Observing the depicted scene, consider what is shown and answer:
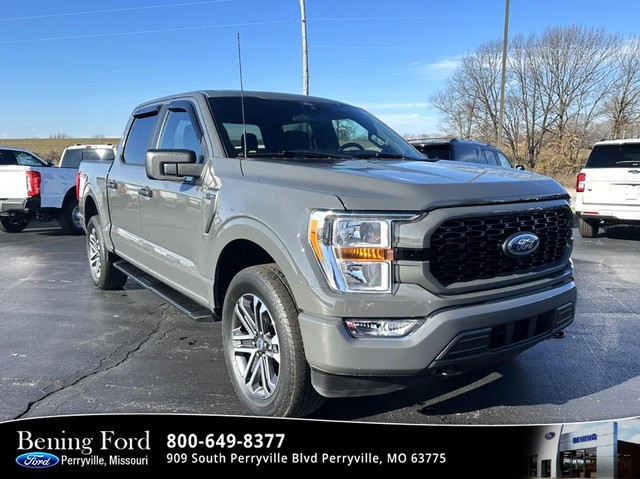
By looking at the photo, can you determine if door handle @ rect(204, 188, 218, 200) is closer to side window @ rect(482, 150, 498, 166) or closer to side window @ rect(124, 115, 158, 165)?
side window @ rect(124, 115, 158, 165)

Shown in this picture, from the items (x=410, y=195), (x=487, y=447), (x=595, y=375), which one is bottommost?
(x=595, y=375)

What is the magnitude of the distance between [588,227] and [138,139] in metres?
8.94

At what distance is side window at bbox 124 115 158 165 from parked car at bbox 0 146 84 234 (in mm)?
6346

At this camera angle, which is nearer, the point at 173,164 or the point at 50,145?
the point at 173,164

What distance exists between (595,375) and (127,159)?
14.9 feet

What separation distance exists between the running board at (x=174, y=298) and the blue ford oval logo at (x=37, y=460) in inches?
48.4

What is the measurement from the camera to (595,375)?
3.84 metres

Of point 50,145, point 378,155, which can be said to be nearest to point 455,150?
point 378,155

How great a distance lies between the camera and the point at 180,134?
4297mm

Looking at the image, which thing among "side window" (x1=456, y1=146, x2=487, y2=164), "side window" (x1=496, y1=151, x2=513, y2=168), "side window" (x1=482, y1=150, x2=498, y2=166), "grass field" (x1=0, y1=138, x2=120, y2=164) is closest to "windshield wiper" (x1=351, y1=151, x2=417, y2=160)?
"side window" (x1=456, y1=146, x2=487, y2=164)

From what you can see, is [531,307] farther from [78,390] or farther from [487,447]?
[78,390]

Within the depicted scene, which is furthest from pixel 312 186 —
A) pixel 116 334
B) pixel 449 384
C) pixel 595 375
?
pixel 116 334

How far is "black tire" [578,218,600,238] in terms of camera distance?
1051cm

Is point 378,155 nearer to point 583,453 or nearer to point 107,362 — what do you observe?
point 583,453
